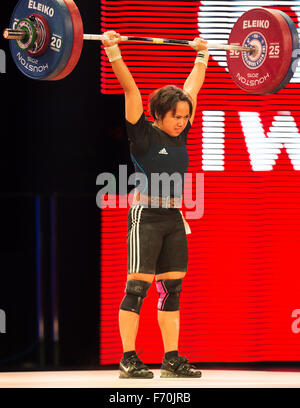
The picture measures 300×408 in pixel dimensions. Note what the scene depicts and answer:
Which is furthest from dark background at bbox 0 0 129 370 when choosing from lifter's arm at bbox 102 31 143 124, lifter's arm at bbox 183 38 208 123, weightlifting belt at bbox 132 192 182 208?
lifter's arm at bbox 102 31 143 124

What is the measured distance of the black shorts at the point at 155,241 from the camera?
12.7 feet

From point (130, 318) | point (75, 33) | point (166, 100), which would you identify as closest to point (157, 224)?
point (130, 318)

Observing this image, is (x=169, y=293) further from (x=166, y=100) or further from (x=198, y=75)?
(x=198, y=75)

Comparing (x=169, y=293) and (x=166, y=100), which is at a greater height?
(x=166, y=100)

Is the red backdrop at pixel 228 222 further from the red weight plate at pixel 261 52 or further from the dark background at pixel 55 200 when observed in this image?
the red weight plate at pixel 261 52

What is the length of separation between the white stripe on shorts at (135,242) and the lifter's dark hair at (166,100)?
1.65 feet

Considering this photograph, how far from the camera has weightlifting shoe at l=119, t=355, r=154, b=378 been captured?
3.85m

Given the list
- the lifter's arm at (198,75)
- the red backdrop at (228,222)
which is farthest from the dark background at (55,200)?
the lifter's arm at (198,75)

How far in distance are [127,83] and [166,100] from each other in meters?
0.23

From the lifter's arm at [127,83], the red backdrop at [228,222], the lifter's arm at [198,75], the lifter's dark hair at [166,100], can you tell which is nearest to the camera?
the lifter's arm at [127,83]

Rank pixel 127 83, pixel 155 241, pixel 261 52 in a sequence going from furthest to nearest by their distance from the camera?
1. pixel 261 52
2. pixel 155 241
3. pixel 127 83

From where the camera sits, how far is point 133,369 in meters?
3.87

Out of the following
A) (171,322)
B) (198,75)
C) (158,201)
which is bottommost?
(171,322)

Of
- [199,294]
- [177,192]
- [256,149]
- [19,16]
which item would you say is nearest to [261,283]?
[199,294]
